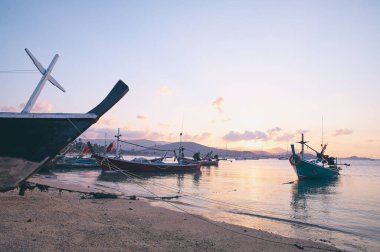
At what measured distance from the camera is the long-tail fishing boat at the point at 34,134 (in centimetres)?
846

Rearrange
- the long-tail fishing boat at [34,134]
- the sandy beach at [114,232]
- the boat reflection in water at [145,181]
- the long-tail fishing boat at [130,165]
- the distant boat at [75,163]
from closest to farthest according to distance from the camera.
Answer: the sandy beach at [114,232], the long-tail fishing boat at [34,134], the boat reflection in water at [145,181], the long-tail fishing boat at [130,165], the distant boat at [75,163]

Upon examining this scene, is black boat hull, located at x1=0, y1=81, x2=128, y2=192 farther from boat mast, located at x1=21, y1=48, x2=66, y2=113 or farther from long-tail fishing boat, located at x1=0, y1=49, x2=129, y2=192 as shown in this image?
boat mast, located at x1=21, y1=48, x2=66, y2=113

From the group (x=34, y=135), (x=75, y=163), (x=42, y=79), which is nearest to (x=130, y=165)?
(x=75, y=163)

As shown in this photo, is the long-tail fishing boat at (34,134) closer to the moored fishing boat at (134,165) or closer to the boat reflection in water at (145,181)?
the boat reflection in water at (145,181)

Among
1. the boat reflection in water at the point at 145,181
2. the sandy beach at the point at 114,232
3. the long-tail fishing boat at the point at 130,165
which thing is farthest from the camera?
the long-tail fishing boat at the point at 130,165

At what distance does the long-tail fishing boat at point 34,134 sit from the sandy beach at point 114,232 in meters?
1.47

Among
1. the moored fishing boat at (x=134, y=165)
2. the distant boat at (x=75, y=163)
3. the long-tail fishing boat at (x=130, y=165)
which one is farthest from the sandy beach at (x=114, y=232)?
the distant boat at (x=75, y=163)

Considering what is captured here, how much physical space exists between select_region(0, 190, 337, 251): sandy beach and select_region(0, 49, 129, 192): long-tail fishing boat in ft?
4.83

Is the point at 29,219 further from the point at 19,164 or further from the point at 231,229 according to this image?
the point at 231,229

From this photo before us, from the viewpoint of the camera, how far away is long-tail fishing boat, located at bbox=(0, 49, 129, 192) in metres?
8.46

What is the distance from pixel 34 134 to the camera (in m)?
8.80

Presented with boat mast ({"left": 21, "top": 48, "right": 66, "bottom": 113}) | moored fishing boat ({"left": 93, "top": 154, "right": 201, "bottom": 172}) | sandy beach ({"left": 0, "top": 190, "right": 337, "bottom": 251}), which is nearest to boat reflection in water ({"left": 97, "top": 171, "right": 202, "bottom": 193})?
moored fishing boat ({"left": 93, "top": 154, "right": 201, "bottom": 172})

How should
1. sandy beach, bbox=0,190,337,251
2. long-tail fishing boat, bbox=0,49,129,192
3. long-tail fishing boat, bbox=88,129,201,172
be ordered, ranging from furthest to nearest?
long-tail fishing boat, bbox=88,129,201,172 → long-tail fishing boat, bbox=0,49,129,192 → sandy beach, bbox=0,190,337,251

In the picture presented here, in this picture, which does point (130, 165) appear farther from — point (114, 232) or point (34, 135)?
point (114, 232)
